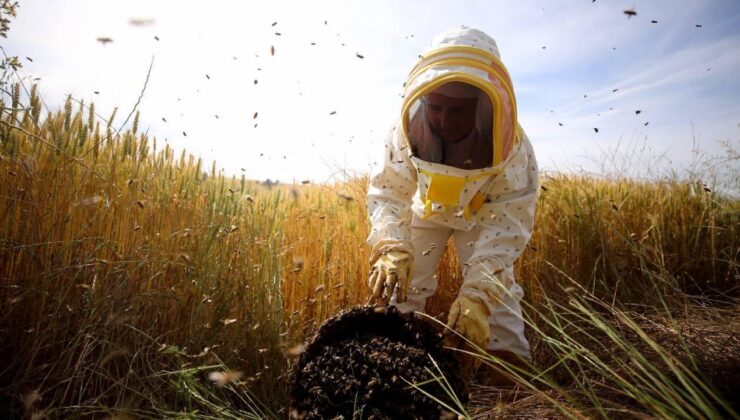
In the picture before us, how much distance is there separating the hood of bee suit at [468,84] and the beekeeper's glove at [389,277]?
74 centimetres

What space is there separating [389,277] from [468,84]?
4.26 feet

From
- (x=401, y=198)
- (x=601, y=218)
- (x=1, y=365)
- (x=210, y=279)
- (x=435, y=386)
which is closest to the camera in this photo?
(x=435, y=386)

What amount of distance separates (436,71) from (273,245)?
66.7 inches

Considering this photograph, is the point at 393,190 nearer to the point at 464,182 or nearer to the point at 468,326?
the point at 464,182

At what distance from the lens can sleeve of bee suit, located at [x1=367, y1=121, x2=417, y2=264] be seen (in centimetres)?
294

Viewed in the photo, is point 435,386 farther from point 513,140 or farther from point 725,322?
point 725,322

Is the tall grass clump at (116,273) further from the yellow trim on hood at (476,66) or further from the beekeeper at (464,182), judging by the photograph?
the yellow trim on hood at (476,66)

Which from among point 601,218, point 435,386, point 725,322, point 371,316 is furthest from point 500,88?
point 601,218

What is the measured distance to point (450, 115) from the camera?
2814mm

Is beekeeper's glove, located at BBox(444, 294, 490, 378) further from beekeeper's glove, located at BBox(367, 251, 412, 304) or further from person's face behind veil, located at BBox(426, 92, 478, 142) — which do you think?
person's face behind veil, located at BBox(426, 92, 478, 142)

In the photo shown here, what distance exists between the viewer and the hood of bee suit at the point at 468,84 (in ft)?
8.46

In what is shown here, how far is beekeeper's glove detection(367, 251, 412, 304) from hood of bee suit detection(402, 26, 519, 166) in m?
0.74

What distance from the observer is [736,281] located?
457 centimetres

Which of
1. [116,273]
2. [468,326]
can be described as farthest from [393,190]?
[116,273]
